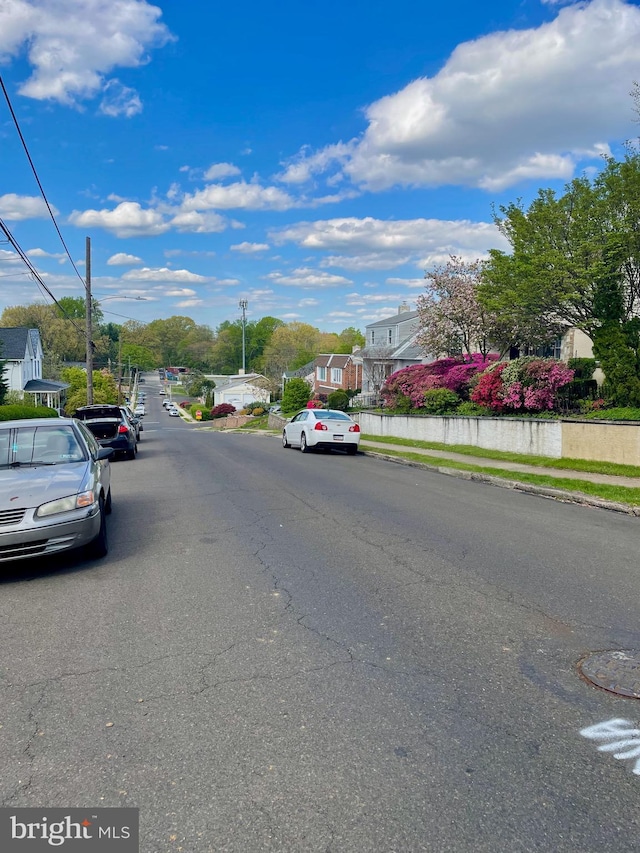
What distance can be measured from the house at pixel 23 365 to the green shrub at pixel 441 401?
1233 inches

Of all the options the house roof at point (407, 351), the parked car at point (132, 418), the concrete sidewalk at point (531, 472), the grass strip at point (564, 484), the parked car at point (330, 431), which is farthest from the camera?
the house roof at point (407, 351)

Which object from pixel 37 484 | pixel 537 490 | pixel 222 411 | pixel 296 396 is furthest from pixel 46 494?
pixel 222 411

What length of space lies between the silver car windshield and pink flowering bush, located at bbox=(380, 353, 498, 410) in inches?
691

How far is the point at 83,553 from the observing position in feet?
23.7

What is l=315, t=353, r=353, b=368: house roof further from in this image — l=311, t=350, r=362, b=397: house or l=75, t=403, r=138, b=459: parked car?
l=75, t=403, r=138, b=459: parked car

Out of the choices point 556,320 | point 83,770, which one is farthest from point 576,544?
point 556,320

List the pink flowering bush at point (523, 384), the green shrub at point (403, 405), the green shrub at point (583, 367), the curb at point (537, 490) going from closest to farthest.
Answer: the curb at point (537, 490), the pink flowering bush at point (523, 384), the green shrub at point (583, 367), the green shrub at point (403, 405)

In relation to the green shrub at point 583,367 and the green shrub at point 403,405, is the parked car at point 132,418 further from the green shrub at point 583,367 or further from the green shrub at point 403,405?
the green shrub at point 583,367

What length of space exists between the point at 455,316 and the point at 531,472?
51.0 feet

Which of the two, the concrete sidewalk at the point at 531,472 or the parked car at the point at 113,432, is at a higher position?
the parked car at the point at 113,432

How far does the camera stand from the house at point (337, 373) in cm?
6075

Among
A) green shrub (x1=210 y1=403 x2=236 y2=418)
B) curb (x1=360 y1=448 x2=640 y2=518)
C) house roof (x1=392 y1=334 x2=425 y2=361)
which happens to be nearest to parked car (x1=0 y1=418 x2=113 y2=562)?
curb (x1=360 y1=448 x2=640 y2=518)

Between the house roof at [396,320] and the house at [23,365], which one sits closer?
the house at [23,365]

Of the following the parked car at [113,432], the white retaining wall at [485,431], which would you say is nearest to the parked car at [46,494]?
the parked car at [113,432]
